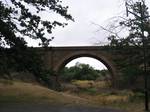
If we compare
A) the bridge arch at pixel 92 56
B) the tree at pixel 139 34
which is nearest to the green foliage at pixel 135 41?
the tree at pixel 139 34

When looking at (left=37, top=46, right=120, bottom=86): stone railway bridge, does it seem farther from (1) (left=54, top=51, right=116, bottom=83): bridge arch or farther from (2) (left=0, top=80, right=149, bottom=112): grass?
(2) (left=0, top=80, right=149, bottom=112): grass

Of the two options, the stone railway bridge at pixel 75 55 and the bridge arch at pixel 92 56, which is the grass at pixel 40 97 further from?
the stone railway bridge at pixel 75 55

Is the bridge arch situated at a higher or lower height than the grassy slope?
higher

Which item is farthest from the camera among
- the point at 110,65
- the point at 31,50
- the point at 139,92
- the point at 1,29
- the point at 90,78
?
the point at 90,78

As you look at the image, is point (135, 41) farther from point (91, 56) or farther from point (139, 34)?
point (91, 56)

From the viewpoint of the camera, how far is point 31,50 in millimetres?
30141

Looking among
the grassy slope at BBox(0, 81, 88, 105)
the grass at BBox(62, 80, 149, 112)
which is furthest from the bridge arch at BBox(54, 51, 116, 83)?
the grassy slope at BBox(0, 81, 88, 105)

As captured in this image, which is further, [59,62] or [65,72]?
[65,72]

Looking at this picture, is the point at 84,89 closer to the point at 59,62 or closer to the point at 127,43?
the point at 59,62

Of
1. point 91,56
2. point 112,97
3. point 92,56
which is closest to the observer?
point 112,97

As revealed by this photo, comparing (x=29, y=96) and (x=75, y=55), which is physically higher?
(x=75, y=55)

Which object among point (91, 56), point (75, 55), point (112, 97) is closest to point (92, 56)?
point (91, 56)

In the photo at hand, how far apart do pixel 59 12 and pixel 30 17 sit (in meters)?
1.83

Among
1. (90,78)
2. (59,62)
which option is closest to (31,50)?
(59,62)
